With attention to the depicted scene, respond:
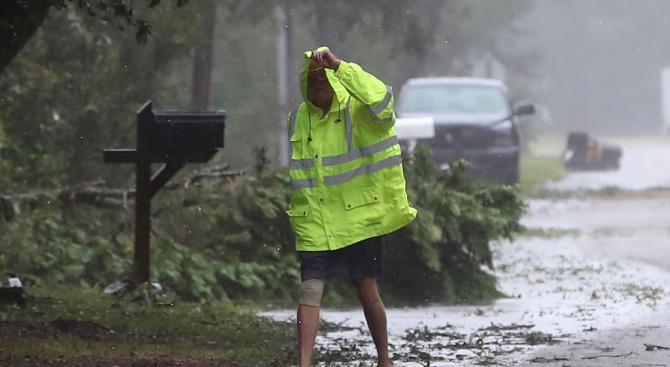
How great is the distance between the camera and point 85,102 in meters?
16.6

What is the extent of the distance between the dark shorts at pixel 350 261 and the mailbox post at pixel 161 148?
11.3 ft

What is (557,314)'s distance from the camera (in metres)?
11.1

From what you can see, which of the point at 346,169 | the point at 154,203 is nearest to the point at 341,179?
the point at 346,169

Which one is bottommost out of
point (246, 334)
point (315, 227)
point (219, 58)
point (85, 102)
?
point (246, 334)

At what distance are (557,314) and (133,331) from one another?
3.25 m

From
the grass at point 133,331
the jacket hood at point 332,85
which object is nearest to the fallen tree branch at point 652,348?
the grass at point 133,331

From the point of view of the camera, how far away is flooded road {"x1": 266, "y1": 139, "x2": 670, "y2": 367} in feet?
28.8

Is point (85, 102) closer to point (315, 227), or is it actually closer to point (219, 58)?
point (315, 227)

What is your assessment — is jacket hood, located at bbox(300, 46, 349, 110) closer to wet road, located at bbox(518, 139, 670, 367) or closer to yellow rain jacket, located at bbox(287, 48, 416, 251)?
yellow rain jacket, located at bbox(287, 48, 416, 251)

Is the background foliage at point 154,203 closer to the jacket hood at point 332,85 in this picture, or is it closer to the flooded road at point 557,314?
the flooded road at point 557,314

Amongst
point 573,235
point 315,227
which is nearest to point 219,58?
point 573,235

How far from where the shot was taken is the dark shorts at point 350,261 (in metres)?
7.38

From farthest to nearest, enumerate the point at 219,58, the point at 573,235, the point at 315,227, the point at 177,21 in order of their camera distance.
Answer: the point at 219,58 → the point at 573,235 → the point at 177,21 → the point at 315,227

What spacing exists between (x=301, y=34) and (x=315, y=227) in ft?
108
